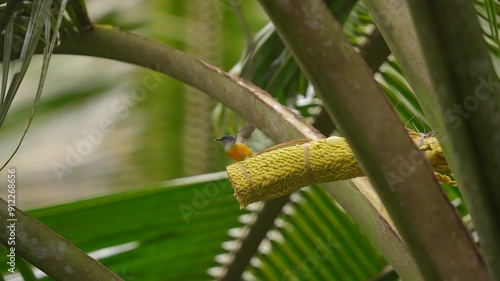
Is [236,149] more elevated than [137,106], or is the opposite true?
[137,106]

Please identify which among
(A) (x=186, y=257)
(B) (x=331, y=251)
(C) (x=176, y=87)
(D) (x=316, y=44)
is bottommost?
(B) (x=331, y=251)

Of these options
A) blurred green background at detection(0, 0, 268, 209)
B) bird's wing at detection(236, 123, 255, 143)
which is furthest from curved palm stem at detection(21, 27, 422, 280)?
blurred green background at detection(0, 0, 268, 209)

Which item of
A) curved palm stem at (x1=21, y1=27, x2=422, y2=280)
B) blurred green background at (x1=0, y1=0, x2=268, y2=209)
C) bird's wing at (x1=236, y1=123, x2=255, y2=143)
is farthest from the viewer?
blurred green background at (x1=0, y1=0, x2=268, y2=209)

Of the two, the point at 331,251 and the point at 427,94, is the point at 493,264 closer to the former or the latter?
the point at 427,94

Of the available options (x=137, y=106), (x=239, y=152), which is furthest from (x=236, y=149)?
(x=137, y=106)

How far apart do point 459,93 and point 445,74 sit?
0.01m

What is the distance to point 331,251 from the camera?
130 cm

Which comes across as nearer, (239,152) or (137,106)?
(239,152)

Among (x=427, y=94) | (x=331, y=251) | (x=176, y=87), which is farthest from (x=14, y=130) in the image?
(x=427, y=94)

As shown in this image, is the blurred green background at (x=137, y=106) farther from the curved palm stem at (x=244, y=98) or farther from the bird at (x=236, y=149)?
the bird at (x=236, y=149)

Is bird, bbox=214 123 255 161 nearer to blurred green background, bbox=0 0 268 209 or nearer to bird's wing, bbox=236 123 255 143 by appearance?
bird's wing, bbox=236 123 255 143

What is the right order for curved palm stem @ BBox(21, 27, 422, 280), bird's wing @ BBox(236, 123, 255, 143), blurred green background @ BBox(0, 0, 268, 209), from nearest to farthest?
curved palm stem @ BBox(21, 27, 422, 280) < bird's wing @ BBox(236, 123, 255, 143) < blurred green background @ BBox(0, 0, 268, 209)

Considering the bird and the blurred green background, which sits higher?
the blurred green background

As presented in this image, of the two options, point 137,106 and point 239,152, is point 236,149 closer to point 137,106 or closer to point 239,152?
point 239,152
